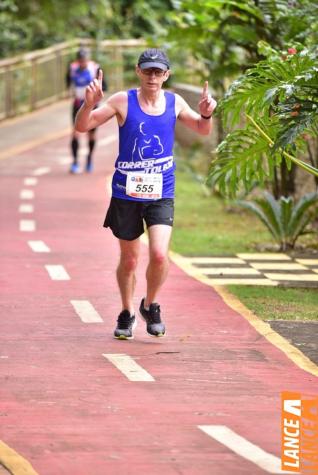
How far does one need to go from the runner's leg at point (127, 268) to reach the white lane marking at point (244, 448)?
9.62 feet

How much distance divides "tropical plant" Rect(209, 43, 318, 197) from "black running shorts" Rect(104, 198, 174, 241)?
2.94 feet

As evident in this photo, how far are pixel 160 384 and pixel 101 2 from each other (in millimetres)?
28404

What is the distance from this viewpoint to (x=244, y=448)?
7.06m

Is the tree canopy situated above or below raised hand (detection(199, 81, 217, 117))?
below

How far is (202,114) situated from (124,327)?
1.56 meters

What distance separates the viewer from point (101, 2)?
119ft

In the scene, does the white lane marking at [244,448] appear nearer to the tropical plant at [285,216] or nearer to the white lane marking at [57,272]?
the white lane marking at [57,272]

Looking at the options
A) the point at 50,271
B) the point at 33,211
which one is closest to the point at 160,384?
the point at 50,271

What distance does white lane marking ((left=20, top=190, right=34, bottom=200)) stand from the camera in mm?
20783

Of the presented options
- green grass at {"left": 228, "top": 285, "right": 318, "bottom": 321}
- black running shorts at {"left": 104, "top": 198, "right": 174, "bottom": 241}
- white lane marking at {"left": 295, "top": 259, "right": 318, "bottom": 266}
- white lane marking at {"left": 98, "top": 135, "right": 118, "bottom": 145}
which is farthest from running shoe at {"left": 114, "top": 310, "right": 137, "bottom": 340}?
white lane marking at {"left": 98, "top": 135, "right": 118, "bottom": 145}

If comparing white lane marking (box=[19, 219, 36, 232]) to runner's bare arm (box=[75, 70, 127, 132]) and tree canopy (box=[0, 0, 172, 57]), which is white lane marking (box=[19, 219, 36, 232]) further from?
tree canopy (box=[0, 0, 172, 57])

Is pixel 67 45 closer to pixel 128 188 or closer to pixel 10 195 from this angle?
pixel 10 195

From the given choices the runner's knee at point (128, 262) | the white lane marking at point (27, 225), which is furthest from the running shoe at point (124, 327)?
the white lane marking at point (27, 225)

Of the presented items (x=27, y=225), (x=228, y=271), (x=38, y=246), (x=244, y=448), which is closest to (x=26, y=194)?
(x=27, y=225)
